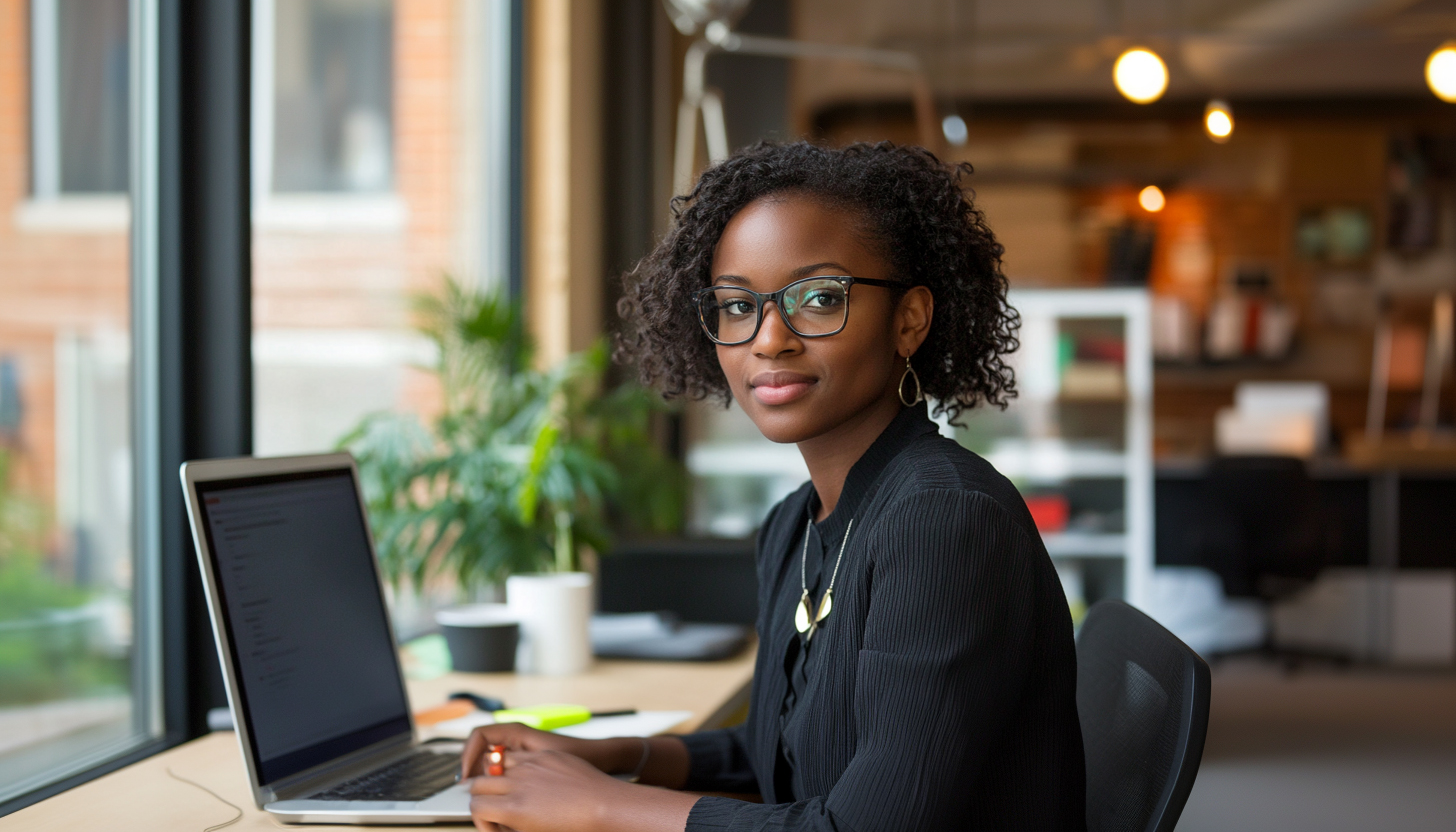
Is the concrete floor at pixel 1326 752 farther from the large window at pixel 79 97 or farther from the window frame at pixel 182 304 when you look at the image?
the large window at pixel 79 97

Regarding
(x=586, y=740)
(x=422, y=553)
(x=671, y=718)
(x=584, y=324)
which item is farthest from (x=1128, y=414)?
(x=586, y=740)

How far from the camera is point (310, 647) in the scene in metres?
1.57

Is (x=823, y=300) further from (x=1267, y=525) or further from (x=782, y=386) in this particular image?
(x=1267, y=525)

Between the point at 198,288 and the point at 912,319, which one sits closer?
the point at 912,319

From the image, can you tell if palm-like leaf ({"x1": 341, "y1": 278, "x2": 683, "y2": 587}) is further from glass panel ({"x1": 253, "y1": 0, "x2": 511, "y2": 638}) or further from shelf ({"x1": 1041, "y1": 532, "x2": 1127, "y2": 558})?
shelf ({"x1": 1041, "y1": 532, "x2": 1127, "y2": 558})

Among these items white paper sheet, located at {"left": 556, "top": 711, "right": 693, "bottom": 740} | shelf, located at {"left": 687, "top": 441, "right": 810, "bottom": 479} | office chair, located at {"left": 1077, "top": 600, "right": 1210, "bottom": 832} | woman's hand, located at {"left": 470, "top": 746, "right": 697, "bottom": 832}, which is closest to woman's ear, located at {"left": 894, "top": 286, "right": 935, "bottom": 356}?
office chair, located at {"left": 1077, "top": 600, "right": 1210, "bottom": 832}

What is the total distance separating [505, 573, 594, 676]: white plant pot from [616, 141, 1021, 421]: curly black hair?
2.07 ft

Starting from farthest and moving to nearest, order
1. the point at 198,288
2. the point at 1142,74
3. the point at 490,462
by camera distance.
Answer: the point at 1142,74
the point at 490,462
the point at 198,288

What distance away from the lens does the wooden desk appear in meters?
1.40

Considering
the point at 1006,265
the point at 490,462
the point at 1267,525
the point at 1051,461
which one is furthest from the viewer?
the point at 1267,525

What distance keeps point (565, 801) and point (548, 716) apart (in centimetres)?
49

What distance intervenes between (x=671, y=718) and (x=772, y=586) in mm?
342

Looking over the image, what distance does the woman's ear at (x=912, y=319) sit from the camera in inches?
54.8

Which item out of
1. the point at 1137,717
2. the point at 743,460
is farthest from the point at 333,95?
the point at 743,460
